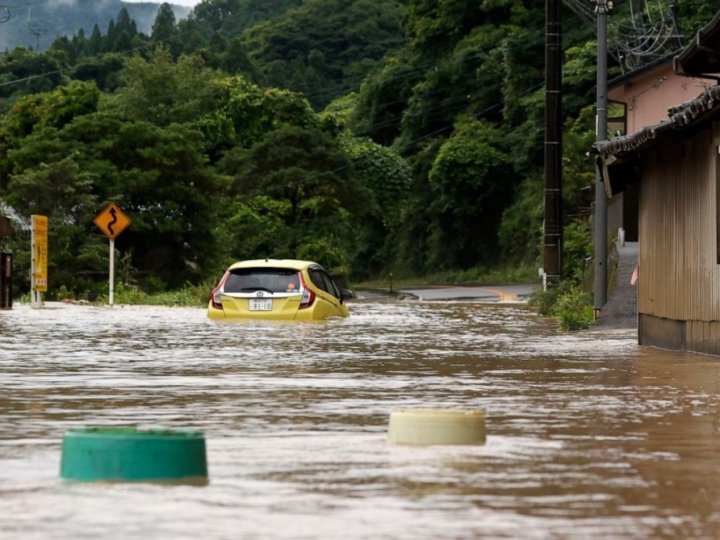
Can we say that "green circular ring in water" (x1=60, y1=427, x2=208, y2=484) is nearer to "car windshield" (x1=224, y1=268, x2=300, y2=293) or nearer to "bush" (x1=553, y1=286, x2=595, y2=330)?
"car windshield" (x1=224, y1=268, x2=300, y2=293)

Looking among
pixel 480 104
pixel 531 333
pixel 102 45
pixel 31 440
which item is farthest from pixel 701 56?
pixel 102 45

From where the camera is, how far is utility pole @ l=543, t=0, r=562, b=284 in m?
39.0

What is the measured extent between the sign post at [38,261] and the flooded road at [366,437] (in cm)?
1511

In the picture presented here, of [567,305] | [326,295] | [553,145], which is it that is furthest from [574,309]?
[553,145]

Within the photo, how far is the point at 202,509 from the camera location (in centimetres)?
773

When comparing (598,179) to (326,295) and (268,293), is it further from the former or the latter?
(268,293)

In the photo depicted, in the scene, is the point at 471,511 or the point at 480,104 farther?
the point at 480,104

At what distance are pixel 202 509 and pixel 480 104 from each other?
288 feet

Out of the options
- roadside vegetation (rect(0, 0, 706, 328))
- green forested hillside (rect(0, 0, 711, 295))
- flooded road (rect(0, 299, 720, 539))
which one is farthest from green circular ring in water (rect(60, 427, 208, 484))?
green forested hillside (rect(0, 0, 711, 295))

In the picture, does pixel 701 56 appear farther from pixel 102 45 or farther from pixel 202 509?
pixel 102 45

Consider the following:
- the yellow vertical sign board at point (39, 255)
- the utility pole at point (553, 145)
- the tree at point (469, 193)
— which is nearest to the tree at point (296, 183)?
the tree at point (469, 193)

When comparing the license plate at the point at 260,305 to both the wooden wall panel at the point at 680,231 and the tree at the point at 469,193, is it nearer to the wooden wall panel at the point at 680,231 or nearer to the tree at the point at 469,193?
the wooden wall panel at the point at 680,231

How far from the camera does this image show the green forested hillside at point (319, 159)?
58.7 m

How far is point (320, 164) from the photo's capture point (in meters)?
74.6
